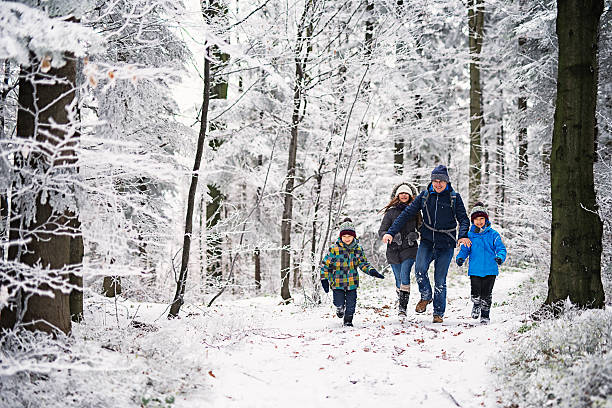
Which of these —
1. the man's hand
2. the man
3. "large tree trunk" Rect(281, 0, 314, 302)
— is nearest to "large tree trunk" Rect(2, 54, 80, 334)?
the man

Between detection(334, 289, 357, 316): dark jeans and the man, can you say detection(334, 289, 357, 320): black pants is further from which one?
the man

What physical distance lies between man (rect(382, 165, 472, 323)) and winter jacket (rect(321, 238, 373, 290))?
1.71ft

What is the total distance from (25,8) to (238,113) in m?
10.6

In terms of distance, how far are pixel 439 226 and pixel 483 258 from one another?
75 cm

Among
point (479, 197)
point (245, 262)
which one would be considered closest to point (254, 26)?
point (479, 197)

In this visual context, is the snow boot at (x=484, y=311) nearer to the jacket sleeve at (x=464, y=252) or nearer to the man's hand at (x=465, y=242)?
the jacket sleeve at (x=464, y=252)

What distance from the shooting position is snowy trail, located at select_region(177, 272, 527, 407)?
4.21 m

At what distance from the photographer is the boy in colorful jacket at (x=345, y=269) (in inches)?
273

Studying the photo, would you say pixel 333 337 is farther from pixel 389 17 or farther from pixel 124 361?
pixel 389 17

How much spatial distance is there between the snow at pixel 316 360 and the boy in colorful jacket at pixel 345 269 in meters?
0.45

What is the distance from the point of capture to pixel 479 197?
15.7m

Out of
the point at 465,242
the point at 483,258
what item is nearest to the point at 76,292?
the point at 465,242

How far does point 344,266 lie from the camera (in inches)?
274

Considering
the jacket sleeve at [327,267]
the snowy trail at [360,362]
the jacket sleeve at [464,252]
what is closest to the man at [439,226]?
the jacket sleeve at [464,252]
